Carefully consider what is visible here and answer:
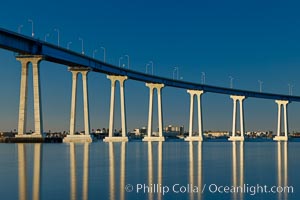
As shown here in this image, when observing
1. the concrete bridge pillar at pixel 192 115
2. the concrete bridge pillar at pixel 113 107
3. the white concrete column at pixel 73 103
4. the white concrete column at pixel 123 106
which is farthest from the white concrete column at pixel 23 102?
the concrete bridge pillar at pixel 192 115

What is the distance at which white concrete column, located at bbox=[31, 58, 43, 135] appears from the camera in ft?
342

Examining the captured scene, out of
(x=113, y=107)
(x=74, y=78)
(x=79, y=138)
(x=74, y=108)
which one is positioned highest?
(x=74, y=78)

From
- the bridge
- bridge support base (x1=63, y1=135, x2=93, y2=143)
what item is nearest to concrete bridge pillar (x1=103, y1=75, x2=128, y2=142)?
the bridge

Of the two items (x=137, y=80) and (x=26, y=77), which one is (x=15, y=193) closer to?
(x=26, y=77)

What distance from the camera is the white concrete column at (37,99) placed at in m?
104

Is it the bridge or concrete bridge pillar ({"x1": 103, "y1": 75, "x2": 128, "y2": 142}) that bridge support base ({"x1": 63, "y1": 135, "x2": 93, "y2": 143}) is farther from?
concrete bridge pillar ({"x1": 103, "y1": 75, "x2": 128, "y2": 142})

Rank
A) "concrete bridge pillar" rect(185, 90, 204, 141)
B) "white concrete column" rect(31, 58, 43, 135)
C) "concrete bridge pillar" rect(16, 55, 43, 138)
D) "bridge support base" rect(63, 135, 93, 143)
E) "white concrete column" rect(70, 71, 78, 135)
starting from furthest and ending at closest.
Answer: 1. "concrete bridge pillar" rect(185, 90, 204, 141)
2. "white concrete column" rect(70, 71, 78, 135)
3. "bridge support base" rect(63, 135, 93, 143)
4. "concrete bridge pillar" rect(16, 55, 43, 138)
5. "white concrete column" rect(31, 58, 43, 135)

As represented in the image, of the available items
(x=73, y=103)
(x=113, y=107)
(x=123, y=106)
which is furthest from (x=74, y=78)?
(x=123, y=106)

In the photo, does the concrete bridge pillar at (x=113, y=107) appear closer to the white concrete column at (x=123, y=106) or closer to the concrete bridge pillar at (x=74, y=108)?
the white concrete column at (x=123, y=106)

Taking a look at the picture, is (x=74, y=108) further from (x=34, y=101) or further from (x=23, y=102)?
(x=23, y=102)

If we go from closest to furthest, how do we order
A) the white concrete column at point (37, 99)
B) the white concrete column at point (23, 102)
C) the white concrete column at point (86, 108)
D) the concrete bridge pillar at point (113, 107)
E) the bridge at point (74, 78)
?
1. the bridge at point (74, 78)
2. the white concrete column at point (37, 99)
3. the white concrete column at point (23, 102)
4. the white concrete column at point (86, 108)
5. the concrete bridge pillar at point (113, 107)

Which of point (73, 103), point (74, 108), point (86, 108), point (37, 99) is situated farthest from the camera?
point (86, 108)

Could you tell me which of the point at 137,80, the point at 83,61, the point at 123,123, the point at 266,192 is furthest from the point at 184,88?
the point at 266,192

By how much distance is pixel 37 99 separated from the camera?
345 feet
